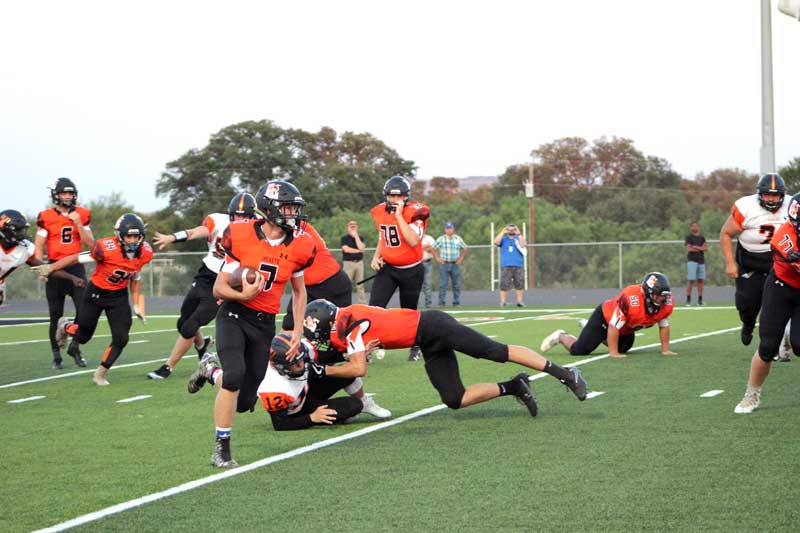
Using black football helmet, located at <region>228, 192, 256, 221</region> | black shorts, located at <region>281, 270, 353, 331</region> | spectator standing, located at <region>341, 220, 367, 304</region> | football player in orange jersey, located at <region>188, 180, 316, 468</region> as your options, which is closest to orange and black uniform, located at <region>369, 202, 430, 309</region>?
black shorts, located at <region>281, 270, 353, 331</region>

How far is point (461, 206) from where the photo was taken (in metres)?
61.9

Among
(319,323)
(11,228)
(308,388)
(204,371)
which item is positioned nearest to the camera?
(319,323)

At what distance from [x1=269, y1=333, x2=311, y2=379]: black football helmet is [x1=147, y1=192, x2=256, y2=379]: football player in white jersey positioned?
10.3ft

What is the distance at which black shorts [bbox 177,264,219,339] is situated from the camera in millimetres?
12055

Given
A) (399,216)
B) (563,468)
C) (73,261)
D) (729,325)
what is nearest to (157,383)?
(73,261)

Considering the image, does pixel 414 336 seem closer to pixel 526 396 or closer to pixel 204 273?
pixel 526 396

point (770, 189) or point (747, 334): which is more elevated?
point (770, 189)

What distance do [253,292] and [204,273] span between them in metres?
5.26

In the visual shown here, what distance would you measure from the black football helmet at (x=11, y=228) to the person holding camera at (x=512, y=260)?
15981mm

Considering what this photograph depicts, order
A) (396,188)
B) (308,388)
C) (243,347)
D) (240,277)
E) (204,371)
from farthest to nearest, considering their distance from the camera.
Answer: (396,188)
(204,371)
(308,388)
(243,347)
(240,277)

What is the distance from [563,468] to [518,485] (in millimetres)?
537

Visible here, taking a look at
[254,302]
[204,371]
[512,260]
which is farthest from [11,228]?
[512,260]

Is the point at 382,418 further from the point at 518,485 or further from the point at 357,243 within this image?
the point at 357,243

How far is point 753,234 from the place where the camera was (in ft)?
37.0
